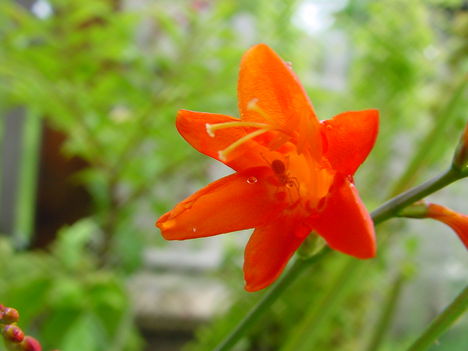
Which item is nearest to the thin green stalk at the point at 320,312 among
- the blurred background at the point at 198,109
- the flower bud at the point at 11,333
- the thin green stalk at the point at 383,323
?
the thin green stalk at the point at 383,323

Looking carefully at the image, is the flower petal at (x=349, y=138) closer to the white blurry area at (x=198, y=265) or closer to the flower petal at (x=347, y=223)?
the flower petal at (x=347, y=223)

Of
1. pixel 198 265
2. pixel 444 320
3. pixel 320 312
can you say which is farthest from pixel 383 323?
pixel 198 265

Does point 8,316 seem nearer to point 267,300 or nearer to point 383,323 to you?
point 267,300

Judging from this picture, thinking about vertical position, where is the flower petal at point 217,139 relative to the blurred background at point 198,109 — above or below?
above

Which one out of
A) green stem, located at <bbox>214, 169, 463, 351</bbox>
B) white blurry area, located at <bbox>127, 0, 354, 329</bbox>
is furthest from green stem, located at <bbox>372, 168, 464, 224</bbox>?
white blurry area, located at <bbox>127, 0, 354, 329</bbox>

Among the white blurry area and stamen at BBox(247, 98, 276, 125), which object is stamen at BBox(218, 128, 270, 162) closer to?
stamen at BBox(247, 98, 276, 125)
